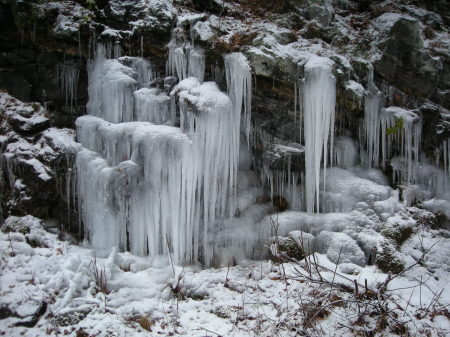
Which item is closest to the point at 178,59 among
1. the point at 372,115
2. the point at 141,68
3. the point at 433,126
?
the point at 141,68

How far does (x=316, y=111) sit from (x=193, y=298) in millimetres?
3625

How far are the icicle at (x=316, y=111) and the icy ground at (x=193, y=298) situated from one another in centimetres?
162

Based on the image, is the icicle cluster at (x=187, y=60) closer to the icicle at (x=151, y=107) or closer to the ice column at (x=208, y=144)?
the ice column at (x=208, y=144)

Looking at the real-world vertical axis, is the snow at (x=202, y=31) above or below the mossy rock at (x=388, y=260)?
above

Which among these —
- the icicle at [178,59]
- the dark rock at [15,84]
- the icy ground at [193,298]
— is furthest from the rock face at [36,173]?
the icicle at [178,59]

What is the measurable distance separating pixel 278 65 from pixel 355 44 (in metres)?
1.90

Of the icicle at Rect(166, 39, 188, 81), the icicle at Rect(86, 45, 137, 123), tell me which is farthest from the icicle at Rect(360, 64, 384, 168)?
the icicle at Rect(86, 45, 137, 123)

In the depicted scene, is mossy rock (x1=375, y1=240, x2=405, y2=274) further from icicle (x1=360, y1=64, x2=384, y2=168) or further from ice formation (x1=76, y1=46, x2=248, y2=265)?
ice formation (x1=76, y1=46, x2=248, y2=265)

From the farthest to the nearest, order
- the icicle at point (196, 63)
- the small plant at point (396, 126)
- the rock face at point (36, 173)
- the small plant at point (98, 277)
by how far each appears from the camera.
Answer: the small plant at point (396, 126) < the icicle at point (196, 63) < the rock face at point (36, 173) < the small plant at point (98, 277)

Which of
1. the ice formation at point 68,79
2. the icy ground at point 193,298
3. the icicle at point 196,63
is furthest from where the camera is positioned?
the ice formation at point 68,79

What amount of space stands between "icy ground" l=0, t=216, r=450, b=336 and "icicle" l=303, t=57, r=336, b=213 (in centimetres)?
162

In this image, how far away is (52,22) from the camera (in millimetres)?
6262

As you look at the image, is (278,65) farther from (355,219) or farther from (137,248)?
(137,248)

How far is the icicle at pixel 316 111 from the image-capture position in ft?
19.0
